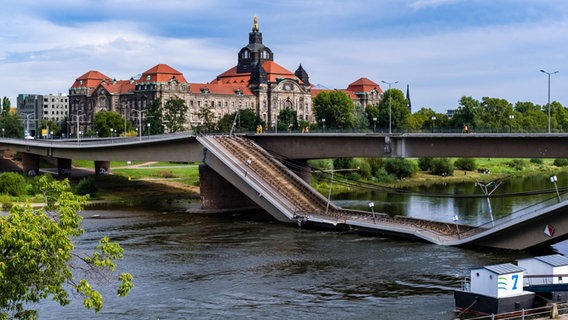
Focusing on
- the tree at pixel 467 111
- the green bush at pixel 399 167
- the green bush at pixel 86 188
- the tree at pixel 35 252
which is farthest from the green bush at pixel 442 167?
the tree at pixel 35 252

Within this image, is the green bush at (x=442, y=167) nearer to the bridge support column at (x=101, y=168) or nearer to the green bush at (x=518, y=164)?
the green bush at (x=518, y=164)

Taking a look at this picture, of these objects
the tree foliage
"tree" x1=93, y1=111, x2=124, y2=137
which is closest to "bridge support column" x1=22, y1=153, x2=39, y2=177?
"tree" x1=93, y1=111, x2=124, y2=137

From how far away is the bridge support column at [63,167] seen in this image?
124m

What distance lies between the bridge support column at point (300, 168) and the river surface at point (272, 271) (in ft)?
32.2

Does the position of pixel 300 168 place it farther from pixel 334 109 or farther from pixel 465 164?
pixel 334 109

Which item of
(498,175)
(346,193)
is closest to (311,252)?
(346,193)

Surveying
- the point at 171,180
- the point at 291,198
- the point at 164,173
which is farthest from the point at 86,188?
the point at 291,198

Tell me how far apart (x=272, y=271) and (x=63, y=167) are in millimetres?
81789

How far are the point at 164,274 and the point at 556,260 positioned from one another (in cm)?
2384

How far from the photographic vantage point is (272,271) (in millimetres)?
51656

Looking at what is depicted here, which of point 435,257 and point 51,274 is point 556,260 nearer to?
point 435,257

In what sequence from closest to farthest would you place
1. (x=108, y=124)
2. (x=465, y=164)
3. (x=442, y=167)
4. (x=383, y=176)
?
1. (x=383, y=176)
2. (x=442, y=167)
3. (x=465, y=164)
4. (x=108, y=124)

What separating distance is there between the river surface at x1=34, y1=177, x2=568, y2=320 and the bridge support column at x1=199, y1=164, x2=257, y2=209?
781 centimetres

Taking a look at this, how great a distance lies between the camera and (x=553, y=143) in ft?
218
